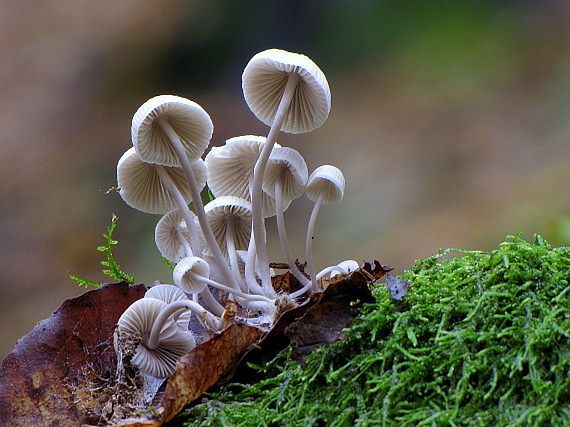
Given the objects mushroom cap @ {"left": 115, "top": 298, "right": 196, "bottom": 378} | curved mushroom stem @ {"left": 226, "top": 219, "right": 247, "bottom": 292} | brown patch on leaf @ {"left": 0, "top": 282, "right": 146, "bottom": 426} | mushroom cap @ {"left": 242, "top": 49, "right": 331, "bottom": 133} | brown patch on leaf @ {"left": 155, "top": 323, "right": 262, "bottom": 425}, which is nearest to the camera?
brown patch on leaf @ {"left": 155, "top": 323, "right": 262, "bottom": 425}

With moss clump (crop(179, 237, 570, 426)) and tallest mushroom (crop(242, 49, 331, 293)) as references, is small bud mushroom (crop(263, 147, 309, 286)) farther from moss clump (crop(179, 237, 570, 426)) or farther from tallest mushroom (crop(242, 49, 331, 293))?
moss clump (crop(179, 237, 570, 426))

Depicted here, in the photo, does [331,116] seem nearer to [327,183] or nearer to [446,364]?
[327,183]

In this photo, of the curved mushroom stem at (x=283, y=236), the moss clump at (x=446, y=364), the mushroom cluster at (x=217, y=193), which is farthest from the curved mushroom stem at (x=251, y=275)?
the moss clump at (x=446, y=364)

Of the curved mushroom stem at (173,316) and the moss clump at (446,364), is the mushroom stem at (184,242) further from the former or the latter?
the moss clump at (446,364)

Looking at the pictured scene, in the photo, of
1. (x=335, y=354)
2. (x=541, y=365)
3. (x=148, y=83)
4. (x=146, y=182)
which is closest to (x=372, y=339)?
(x=335, y=354)

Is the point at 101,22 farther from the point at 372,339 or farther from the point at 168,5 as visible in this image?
the point at 372,339

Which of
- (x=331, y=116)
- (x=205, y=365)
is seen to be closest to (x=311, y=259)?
(x=205, y=365)

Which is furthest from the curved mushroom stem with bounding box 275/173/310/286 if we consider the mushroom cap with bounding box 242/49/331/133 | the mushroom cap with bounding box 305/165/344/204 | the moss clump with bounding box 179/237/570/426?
the moss clump with bounding box 179/237/570/426

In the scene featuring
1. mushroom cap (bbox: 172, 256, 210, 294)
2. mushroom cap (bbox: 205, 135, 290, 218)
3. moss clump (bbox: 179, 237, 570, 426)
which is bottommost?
moss clump (bbox: 179, 237, 570, 426)
